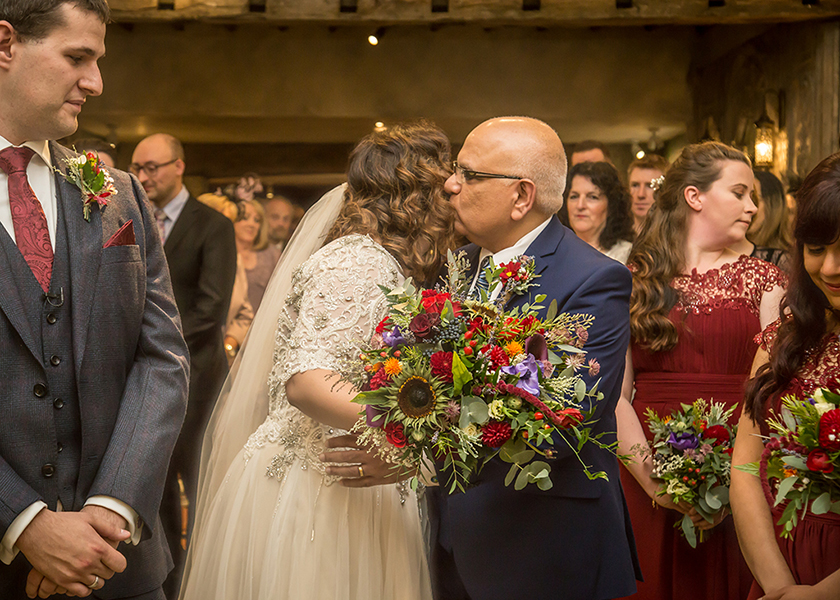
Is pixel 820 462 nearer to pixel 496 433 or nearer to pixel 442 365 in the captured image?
pixel 496 433

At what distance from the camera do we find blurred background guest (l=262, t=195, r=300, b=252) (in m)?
8.41

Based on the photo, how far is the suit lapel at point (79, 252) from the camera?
1800 millimetres

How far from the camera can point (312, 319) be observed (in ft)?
7.41

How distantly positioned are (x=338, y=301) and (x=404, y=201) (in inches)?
15.4

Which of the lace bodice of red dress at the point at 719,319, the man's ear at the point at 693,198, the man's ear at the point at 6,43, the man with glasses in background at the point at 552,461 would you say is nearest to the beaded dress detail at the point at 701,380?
the lace bodice of red dress at the point at 719,319

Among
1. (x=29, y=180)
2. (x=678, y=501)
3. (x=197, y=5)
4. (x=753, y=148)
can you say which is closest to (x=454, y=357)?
(x=29, y=180)

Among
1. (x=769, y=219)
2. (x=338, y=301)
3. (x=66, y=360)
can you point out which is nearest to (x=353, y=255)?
(x=338, y=301)

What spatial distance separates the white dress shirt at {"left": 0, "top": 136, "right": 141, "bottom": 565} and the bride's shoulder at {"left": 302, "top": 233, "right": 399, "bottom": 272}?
0.68 meters

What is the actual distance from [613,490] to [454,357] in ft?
2.43

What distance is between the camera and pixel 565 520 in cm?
209

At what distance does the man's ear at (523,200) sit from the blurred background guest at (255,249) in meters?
4.84

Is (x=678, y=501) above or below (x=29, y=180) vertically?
below

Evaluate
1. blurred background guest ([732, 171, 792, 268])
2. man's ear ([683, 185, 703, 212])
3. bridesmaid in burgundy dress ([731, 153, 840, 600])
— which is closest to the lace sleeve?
bridesmaid in burgundy dress ([731, 153, 840, 600])

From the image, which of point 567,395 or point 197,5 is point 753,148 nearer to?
point 197,5
